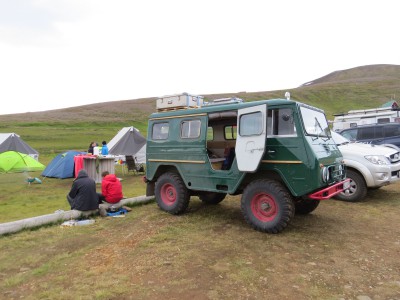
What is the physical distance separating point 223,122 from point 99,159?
693cm

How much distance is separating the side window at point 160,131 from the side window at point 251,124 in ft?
6.62

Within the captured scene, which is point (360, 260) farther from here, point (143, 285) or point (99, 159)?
point (99, 159)

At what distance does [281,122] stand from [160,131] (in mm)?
2990

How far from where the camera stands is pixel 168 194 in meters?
7.26

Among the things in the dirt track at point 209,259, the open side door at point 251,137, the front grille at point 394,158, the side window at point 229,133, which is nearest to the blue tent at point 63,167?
the dirt track at point 209,259

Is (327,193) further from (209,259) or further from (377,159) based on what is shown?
(377,159)

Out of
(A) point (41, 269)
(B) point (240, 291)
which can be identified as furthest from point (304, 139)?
(A) point (41, 269)

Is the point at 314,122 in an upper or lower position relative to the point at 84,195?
upper

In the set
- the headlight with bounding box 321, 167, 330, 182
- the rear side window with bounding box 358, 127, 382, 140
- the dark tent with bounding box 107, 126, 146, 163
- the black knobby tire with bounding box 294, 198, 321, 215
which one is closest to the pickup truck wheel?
the headlight with bounding box 321, 167, 330, 182

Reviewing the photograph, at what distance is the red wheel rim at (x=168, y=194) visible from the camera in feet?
23.4

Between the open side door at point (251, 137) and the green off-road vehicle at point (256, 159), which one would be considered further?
the open side door at point (251, 137)

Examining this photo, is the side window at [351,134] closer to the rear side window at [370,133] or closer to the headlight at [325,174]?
the rear side window at [370,133]

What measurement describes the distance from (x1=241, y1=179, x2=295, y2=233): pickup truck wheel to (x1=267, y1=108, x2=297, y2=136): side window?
2.93 ft

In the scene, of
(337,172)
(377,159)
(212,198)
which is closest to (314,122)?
(337,172)
